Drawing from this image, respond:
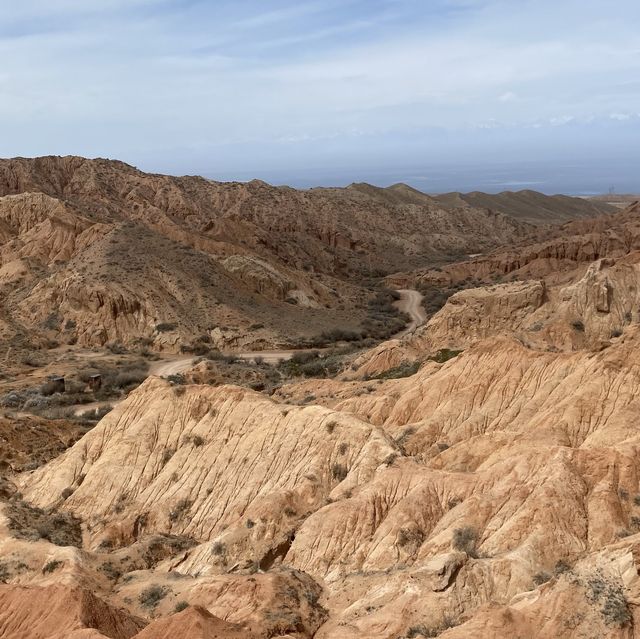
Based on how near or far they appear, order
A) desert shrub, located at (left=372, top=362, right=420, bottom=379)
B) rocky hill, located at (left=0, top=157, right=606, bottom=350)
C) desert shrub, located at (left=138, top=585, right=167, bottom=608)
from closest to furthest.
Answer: desert shrub, located at (left=138, top=585, right=167, bottom=608) < desert shrub, located at (left=372, top=362, right=420, bottom=379) < rocky hill, located at (left=0, top=157, right=606, bottom=350)

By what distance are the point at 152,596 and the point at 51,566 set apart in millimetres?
3206

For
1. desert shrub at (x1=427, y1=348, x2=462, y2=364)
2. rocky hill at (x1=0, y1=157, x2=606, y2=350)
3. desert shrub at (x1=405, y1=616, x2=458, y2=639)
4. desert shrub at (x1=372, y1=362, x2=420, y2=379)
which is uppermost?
rocky hill at (x1=0, y1=157, x2=606, y2=350)

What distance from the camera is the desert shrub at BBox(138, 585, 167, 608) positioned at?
52.1 feet

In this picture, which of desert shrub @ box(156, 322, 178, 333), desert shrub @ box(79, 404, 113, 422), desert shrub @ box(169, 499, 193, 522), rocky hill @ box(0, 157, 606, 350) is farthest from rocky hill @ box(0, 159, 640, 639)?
rocky hill @ box(0, 157, 606, 350)

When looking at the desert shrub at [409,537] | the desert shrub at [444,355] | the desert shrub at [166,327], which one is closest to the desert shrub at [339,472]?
the desert shrub at [409,537]

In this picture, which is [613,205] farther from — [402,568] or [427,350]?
[402,568]

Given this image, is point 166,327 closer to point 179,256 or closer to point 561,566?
point 179,256

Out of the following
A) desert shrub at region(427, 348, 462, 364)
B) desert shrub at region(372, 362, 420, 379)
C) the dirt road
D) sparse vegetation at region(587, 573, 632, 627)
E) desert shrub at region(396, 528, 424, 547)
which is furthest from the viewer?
the dirt road

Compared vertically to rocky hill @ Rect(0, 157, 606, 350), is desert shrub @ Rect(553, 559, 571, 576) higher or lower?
lower

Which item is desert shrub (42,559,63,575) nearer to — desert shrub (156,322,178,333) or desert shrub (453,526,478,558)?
desert shrub (453,526,478,558)

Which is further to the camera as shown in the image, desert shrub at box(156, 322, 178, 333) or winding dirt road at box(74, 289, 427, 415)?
desert shrub at box(156, 322, 178, 333)

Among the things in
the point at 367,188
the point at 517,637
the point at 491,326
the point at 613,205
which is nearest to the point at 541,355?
the point at 517,637

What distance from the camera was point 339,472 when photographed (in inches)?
853

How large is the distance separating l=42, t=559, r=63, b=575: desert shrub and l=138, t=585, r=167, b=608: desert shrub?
258 centimetres
